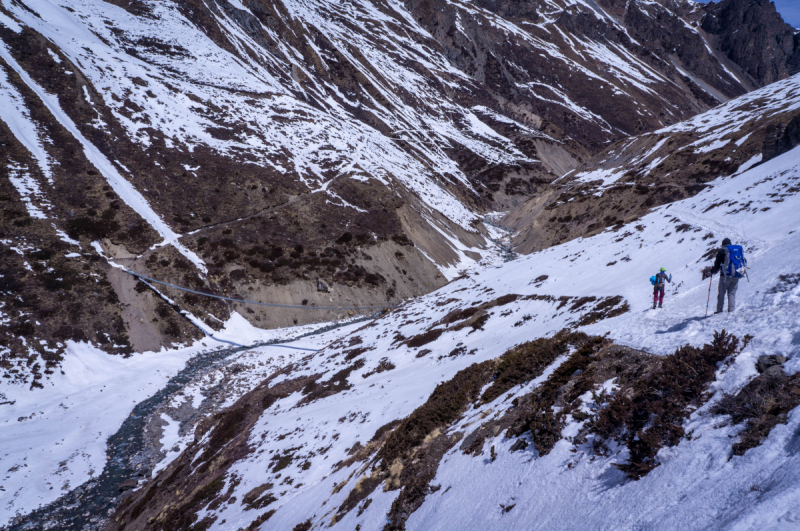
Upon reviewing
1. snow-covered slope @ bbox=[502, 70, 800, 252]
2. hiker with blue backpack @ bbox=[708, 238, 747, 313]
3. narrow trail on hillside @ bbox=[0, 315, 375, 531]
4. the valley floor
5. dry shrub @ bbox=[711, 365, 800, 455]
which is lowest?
narrow trail on hillside @ bbox=[0, 315, 375, 531]

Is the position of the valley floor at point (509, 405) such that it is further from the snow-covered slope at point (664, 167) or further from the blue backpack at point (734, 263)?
the snow-covered slope at point (664, 167)

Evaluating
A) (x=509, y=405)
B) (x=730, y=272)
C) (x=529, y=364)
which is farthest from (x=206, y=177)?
(x=730, y=272)

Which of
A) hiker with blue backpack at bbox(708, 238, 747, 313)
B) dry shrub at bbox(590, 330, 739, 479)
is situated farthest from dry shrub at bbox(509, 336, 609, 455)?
hiker with blue backpack at bbox(708, 238, 747, 313)

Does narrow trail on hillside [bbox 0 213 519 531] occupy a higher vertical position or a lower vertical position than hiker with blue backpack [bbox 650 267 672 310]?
lower

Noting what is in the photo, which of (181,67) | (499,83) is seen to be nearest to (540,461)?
(181,67)

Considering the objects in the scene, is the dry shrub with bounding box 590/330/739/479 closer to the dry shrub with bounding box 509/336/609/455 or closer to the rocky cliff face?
the dry shrub with bounding box 509/336/609/455

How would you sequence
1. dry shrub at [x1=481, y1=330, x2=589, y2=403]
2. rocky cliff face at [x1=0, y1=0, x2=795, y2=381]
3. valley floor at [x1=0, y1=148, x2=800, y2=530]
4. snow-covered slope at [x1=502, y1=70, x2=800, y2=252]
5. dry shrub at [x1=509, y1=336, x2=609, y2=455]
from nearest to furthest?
1. valley floor at [x1=0, y1=148, x2=800, y2=530]
2. dry shrub at [x1=509, y1=336, x2=609, y2=455]
3. dry shrub at [x1=481, y1=330, x2=589, y2=403]
4. rocky cliff face at [x1=0, y1=0, x2=795, y2=381]
5. snow-covered slope at [x1=502, y1=70, x2=800, y2=252]

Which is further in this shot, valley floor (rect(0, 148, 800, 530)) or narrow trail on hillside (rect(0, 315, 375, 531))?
narrow trail on hillside (rect(0, 315, 375, 531))

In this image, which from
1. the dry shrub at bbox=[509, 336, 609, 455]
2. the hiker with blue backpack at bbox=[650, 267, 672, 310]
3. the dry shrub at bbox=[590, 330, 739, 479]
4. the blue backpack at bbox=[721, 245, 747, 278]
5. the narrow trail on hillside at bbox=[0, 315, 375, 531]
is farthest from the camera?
the narrow trail on hillside at bbox=[0, 315, 375, 531]

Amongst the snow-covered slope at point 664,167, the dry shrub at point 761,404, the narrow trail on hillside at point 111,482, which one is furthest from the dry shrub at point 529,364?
the snow-covered slope at point 664,167
